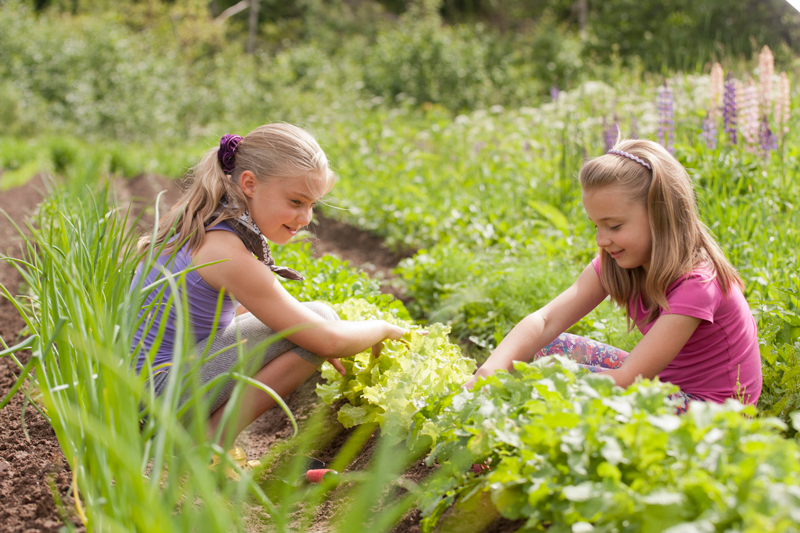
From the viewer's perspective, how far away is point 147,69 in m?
12.8

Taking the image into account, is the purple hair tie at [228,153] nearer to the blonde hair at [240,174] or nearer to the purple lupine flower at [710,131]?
the blonde hair at [240,174]

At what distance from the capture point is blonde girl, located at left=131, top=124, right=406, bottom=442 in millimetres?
1839

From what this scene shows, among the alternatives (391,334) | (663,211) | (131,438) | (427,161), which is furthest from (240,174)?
(427,161)

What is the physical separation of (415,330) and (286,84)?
12.6m

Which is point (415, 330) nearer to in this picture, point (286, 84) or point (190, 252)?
point (190, 252)

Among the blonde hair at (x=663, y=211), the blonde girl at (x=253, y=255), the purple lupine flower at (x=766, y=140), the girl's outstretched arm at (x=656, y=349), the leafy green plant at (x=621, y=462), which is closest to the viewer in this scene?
the leafy green plant at (x=621, y=462)

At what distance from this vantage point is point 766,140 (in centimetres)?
337

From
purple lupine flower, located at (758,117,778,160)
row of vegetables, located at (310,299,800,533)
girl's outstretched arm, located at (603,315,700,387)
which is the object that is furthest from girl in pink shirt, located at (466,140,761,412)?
purple lupine flower, located at (758,117,778,160)

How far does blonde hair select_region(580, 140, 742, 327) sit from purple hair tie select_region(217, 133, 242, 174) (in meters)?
1.16

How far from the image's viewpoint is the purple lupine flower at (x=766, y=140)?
3350mm

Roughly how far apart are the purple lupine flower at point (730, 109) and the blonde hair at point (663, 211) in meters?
2.05

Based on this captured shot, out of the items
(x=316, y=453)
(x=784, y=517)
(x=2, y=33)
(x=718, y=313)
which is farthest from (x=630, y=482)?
(x=2, y=33)

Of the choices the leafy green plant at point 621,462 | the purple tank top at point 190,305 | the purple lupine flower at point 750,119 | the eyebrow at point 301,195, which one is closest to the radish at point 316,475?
the leafy green plant at point 621,462

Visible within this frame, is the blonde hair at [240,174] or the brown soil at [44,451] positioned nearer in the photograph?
the brown soil at [44,451]
